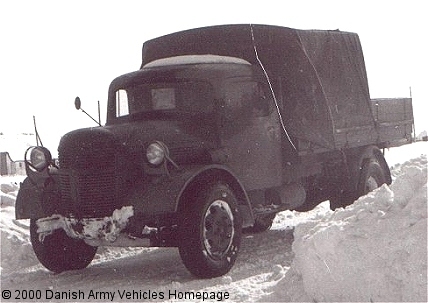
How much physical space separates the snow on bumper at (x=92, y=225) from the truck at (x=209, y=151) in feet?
0.04

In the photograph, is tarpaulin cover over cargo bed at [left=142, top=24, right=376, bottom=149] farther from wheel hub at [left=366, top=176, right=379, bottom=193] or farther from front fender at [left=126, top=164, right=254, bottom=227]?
front fender at [left=126, top=164, right=254, bottom=227]

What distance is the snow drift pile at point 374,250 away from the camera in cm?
496

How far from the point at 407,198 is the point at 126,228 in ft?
9.29

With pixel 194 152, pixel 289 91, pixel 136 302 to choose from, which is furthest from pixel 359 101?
pixel 136 302

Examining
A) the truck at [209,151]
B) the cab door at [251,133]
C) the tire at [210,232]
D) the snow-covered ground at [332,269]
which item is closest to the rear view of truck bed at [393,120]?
the truck at [209,151]

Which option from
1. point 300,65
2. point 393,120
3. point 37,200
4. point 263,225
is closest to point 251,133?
point 300,65

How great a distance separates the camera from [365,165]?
411 inches

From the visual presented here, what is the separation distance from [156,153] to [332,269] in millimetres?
2260

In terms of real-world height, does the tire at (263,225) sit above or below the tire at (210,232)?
below

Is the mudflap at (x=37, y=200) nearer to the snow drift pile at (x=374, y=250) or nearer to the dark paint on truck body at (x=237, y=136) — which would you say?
the dark paint on truck body at (x=237, y=136)

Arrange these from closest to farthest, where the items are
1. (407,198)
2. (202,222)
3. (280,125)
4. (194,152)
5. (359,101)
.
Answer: (407,198), (202,222), (194,152), (280,125), (359,101)

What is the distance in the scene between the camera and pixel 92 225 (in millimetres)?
7121

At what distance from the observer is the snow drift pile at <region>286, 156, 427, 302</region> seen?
16.3ft

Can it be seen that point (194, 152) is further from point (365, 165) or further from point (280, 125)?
point (365, 165)
